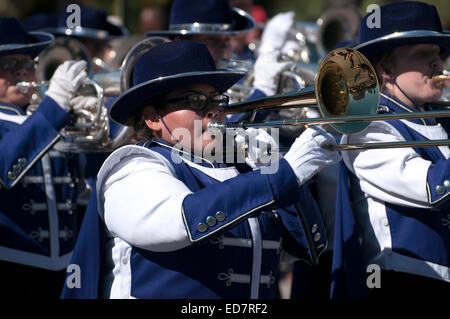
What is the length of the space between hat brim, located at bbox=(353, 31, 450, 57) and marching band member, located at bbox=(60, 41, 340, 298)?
34.4 inches

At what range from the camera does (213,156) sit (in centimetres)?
335

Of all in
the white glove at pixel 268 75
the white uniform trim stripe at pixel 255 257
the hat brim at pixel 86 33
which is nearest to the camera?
the white uniform trim stripe at pixel 255 257

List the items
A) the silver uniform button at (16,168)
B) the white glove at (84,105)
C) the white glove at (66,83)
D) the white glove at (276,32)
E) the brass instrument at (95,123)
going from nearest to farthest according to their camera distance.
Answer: the silver uniform button at (16,168)
the white glove at (66,83)
the white glove at (84,105)
the brass instrument at (95,123)
the white glove at (276,32)

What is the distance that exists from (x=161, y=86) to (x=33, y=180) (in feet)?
5.63

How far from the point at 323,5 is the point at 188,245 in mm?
9290

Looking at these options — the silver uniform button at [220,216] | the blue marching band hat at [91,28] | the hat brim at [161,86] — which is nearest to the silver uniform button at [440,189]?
the hat brim at [161,86]

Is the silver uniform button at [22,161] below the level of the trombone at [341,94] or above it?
below

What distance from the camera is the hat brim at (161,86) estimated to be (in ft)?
10.6

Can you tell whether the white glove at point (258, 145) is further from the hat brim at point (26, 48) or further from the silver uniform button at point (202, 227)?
the hat brim at point (26, 48)

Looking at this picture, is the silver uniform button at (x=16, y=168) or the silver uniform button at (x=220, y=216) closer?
the silver uniform button at (x=220, y=216)

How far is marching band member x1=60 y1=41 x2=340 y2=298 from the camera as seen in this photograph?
2902 millimetres

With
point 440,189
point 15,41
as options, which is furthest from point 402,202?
point 15,41

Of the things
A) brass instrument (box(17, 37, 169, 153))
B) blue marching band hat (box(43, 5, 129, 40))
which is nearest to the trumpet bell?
brass instrument (box(17, 37, 169, 153))

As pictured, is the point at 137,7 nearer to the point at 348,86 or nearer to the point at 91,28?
the point at 91,28
